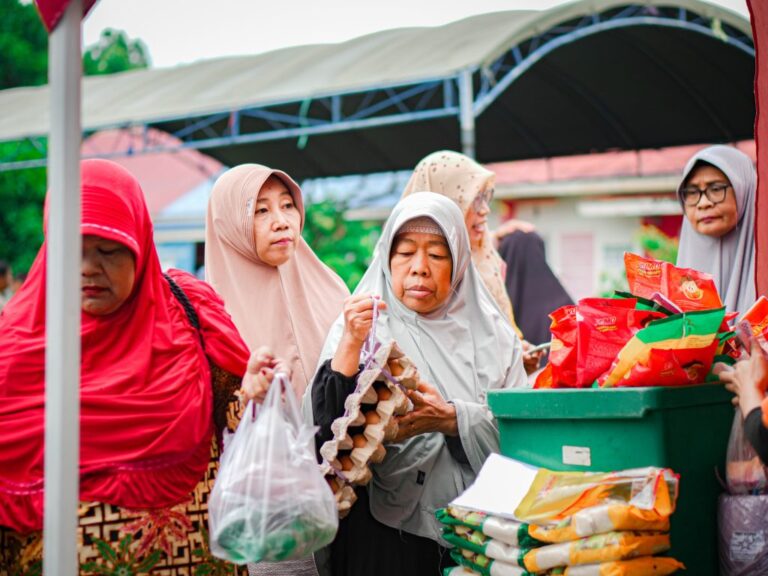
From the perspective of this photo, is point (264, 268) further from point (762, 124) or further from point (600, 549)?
point (762, 124)

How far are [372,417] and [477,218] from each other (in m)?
1.84

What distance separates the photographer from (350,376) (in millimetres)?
2711

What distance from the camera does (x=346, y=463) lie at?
2645 millimetres

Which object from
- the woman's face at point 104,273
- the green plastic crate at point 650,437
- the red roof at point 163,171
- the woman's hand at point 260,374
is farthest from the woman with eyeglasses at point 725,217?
the red roof at point 163,171

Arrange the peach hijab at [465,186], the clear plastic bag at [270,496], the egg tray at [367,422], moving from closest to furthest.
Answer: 1. the clear plastic bag at [270,496]
2. the egg tray at [367,422]
3. the peach hijab at [465,186]

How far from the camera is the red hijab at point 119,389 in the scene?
2.45m

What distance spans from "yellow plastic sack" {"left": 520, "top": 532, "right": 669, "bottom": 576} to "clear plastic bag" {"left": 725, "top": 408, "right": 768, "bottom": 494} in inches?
12.1

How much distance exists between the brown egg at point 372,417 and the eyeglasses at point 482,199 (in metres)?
1.81

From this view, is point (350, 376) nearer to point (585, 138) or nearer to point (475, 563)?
point (475, 563)

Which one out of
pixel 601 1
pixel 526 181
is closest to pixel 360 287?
pixel 601 1

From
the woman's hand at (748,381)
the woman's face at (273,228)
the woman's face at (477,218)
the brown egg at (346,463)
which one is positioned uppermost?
the woman's face at (477,218)

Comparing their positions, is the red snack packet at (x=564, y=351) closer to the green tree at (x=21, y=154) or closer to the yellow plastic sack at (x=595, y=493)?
the yellow plastic sack at (x=595, y=493)

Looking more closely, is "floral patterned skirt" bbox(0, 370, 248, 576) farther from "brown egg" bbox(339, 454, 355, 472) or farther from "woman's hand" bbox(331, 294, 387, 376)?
"woman's hand" bbox(331, 294, 387, 376)

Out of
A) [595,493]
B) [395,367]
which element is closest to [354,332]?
[395,367]
